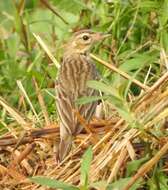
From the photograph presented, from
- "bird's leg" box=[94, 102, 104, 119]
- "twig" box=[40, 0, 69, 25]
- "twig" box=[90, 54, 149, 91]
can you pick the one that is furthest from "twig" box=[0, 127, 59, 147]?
"twig" box=[40, 0, 69, 25]

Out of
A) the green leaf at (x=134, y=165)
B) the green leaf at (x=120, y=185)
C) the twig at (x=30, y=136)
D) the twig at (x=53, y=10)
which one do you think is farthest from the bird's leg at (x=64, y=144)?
the twig at (x=53, y=10)

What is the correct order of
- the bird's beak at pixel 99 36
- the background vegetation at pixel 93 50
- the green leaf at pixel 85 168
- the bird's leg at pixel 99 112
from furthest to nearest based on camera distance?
the bird's beak at pixel 99 36
the background vegetation at pixel 93 50
the bird's leg at pixel 99 112
the green leaf at pixel 85 168

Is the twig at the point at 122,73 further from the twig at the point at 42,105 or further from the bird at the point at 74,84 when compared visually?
the twig at the point at 42,105

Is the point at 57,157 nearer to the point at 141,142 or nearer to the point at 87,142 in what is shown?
the point at 87,142

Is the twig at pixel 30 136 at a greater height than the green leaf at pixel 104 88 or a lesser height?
lesser

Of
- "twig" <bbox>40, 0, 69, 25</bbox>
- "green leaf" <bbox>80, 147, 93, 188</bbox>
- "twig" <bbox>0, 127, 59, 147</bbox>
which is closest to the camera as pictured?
"green leaf" <bbox>80, 147, 93, 188</bbox>

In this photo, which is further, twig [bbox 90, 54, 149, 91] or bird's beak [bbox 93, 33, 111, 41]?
bird's beak [bbox 93, 33, 111, 41]

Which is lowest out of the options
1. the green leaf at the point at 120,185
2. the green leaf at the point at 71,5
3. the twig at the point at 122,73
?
the green leaf at the point at 120,185

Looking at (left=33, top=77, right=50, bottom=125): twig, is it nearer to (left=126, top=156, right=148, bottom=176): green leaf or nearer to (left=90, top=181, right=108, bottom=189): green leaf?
(left=126, top=156, right=148, bottom=176): green leaf
